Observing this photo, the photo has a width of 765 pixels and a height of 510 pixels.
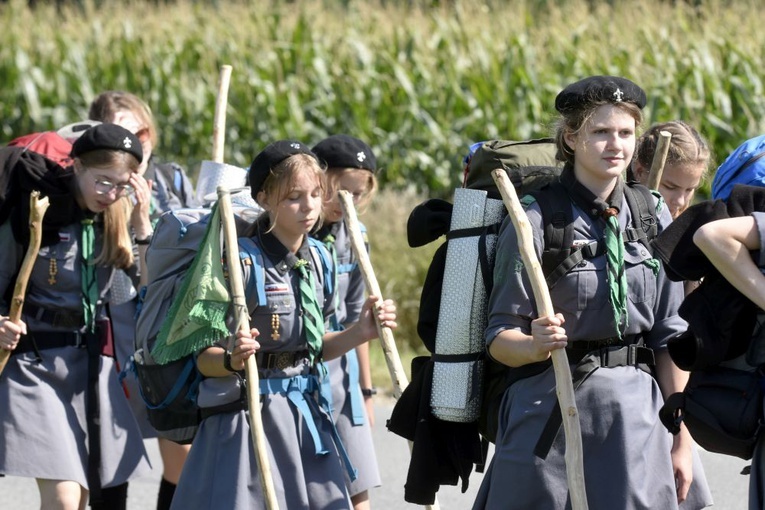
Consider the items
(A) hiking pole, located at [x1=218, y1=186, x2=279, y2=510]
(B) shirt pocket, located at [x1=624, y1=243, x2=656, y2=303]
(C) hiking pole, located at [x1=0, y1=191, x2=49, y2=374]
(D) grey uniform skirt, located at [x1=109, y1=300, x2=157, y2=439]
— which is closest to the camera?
(B) shirt pocket, located at [x1=624, y1=243, x2=656, y2=303]

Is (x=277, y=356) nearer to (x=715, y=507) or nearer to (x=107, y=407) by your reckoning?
(x=107, y=407)

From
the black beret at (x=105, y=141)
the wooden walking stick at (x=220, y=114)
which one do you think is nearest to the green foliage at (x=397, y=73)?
the wooden walking stick at (x=220, y=114)

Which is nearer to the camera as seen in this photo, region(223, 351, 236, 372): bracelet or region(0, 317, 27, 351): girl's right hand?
region(223, 351, 236, 372): bracelet

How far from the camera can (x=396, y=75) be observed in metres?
13.1

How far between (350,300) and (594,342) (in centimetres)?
214

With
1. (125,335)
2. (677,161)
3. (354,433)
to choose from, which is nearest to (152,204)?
(125,335)

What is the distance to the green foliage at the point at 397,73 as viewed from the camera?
12.3 metres

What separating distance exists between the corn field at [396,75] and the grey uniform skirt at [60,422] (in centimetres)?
569

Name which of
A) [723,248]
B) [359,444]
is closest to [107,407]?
[359,444]

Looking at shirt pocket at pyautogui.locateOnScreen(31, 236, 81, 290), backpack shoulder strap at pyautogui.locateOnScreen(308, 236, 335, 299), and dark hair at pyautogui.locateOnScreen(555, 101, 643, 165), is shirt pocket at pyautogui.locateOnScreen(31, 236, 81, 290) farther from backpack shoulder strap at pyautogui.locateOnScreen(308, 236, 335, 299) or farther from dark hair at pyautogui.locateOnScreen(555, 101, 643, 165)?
dark hair at pyautogui.locateOnScreen(555, 101, 643, 165)

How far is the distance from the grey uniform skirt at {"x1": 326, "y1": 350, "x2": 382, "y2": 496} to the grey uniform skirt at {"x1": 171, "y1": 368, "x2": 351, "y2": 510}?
84 centimetres

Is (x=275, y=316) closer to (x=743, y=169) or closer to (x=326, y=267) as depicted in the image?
(x=326, y=267)

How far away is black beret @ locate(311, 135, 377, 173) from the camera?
5605 mm

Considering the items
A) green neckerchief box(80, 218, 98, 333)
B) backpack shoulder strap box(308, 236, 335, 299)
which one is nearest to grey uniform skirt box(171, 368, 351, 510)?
backpack shoulder strap box(308, 236, 335, 299)
